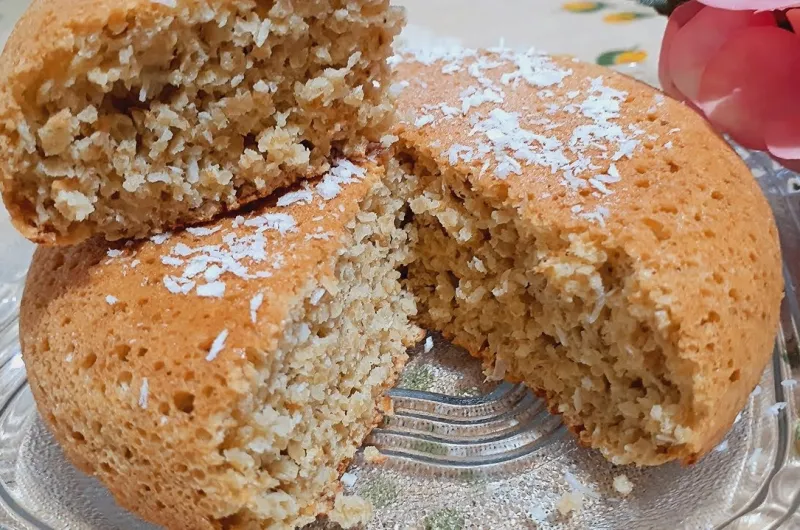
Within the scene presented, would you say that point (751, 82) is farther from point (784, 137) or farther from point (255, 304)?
point (255, 304)

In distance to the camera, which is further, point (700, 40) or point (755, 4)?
point (700, 40)

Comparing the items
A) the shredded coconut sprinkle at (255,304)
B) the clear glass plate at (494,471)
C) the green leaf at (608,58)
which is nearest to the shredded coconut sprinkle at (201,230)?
the shredded coconut sprinkle at (255,304)

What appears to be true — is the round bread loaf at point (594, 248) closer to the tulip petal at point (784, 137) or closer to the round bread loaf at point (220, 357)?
the tulip petal at point (784, 137)

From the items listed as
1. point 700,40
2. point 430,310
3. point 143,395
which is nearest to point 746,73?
point 700,40

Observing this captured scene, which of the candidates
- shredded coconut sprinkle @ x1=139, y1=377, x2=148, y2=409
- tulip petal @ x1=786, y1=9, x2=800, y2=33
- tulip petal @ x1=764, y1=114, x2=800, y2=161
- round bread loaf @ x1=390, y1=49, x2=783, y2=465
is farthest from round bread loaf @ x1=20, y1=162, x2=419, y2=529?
tulip petal @ x1=786, y1=9, x2=800, y2=33

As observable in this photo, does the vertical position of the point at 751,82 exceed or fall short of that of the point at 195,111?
it falls short

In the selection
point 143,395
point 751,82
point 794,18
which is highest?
point 794,18
